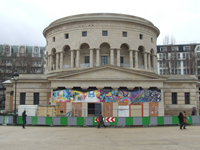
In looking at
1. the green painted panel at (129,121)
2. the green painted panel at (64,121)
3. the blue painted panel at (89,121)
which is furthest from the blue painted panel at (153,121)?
the green painted panel at (64,121)

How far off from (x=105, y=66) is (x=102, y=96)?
4.28 metres

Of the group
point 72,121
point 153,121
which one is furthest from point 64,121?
point 153,121

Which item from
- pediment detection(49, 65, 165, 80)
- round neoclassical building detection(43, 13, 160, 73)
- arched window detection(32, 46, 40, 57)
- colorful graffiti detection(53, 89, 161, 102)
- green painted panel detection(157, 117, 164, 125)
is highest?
arched window detection(32, 46, 40, 57)

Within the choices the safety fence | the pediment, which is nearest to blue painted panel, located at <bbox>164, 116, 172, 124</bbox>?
the safety fence

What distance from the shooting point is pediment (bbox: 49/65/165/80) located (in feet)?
117

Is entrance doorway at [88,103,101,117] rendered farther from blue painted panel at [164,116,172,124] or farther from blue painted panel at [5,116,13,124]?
blue painted panel at [5,116,13,124]

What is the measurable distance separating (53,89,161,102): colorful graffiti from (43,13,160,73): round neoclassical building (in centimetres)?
860

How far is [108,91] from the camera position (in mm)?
35094

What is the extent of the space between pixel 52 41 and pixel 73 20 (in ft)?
21.6

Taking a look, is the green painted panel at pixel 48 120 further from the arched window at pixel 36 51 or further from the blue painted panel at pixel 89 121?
the arched window at pixel 36 51

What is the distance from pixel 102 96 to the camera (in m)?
34.9

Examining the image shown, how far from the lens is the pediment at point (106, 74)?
35688 mm

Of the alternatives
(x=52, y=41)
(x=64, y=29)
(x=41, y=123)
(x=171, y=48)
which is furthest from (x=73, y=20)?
(x=171, y=48)

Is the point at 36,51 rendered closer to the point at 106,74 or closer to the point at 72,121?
the point at 106,74
